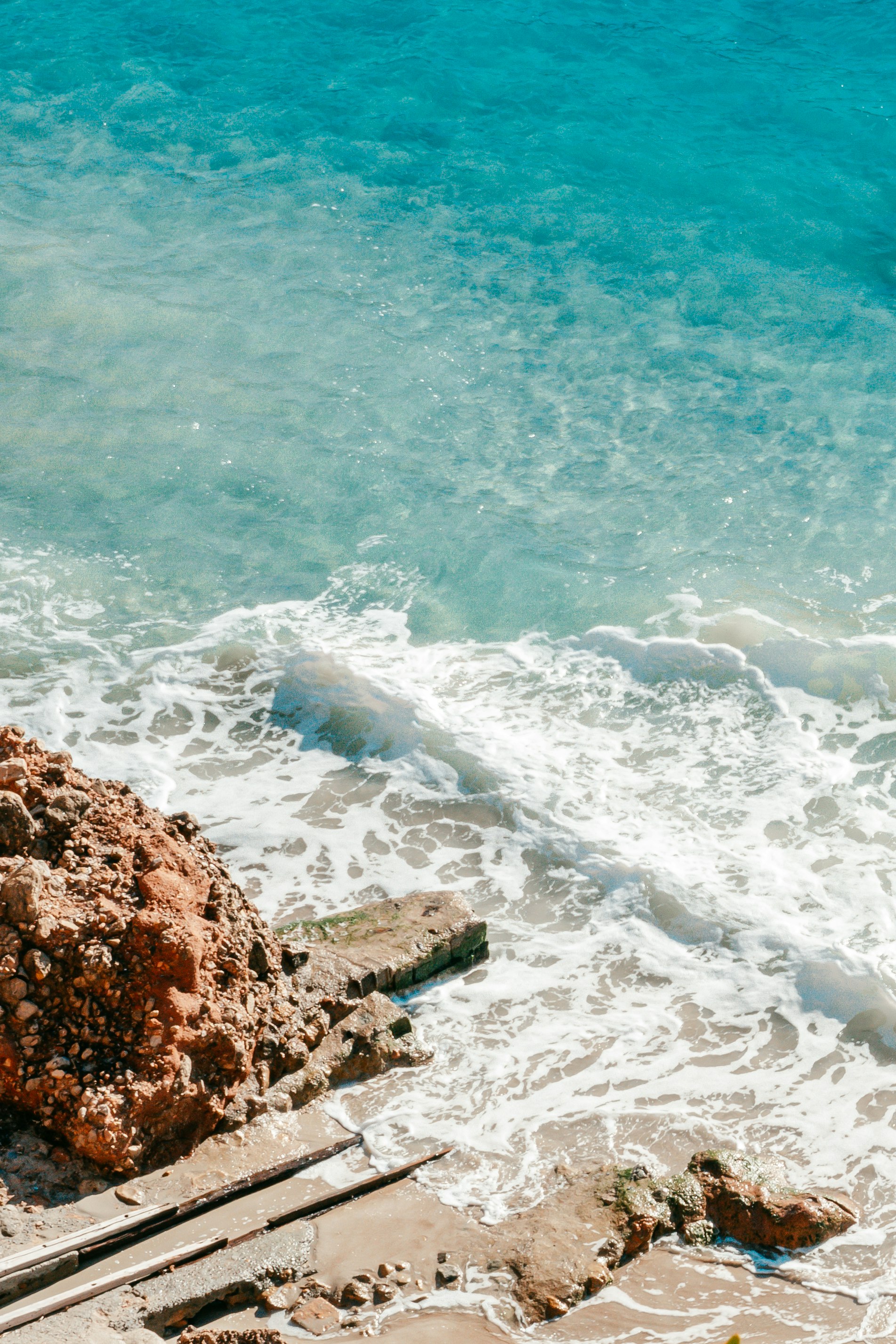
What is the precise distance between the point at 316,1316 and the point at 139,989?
4.49 ft

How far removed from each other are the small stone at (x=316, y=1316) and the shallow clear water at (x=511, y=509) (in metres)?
0.81

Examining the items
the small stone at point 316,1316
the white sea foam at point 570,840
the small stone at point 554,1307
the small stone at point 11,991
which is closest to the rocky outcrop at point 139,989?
the small stone at point 11,991

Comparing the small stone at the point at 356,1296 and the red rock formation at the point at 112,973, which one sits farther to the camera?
the red rock formation at the point at 112,973

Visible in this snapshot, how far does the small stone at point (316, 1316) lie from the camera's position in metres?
3.87


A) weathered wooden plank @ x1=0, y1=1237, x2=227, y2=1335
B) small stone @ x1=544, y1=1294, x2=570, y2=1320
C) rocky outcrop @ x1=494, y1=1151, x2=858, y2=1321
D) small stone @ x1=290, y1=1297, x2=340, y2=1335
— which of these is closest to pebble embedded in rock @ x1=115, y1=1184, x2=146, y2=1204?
weathered wooden plank @ x1=0, y1=1237, x2=227, y2=1335

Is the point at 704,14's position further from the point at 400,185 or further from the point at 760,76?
the point at 400,185

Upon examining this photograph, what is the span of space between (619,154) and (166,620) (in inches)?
462

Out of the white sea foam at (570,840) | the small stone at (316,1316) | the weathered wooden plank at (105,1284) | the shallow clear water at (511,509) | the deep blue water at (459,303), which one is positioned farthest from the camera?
the deep blue water at (459,303)

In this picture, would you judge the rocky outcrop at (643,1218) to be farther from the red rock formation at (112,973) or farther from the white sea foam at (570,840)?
the red rock formation at (112,973)

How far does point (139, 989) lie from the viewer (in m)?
4.46

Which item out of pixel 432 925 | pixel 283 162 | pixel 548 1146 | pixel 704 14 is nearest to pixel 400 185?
pixel 283 162

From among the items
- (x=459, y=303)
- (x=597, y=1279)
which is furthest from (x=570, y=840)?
(x=459, y=303)

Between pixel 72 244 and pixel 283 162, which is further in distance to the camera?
pixel 283 162

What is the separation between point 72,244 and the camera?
14.9 m
